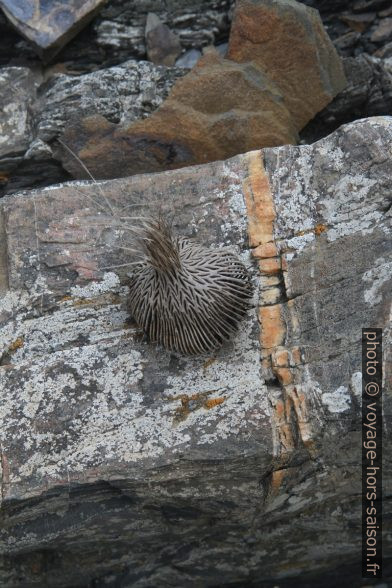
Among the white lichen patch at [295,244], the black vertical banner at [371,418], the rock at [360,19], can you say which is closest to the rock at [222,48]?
the rock at [360,19]

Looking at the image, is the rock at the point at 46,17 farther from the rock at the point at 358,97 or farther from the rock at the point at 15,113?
the rock at the point at 358,97

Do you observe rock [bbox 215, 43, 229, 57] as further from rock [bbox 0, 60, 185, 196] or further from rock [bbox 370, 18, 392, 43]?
rock [bbox 370, 18, 392, 43]

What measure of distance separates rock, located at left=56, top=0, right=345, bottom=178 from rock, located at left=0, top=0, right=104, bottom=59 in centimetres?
86

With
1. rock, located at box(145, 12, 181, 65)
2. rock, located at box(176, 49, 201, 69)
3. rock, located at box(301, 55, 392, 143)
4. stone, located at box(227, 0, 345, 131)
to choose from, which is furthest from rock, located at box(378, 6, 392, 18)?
rock, located at box(145, 12, 181, 65)

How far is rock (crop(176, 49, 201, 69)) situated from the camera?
697cm

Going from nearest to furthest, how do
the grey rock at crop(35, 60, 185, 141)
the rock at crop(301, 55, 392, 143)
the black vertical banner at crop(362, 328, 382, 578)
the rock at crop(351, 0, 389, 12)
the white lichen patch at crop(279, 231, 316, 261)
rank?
the black vertical banner at crop(362, 328, 382, 578), the white lichen patch at crop(279, 231, 316, 261), the grey rock at crop(35, 60, 185, 141), the rock at crop(301, 55, 392, 143), the rock at crop(351, 0, 389, 12)

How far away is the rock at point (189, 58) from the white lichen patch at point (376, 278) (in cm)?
279

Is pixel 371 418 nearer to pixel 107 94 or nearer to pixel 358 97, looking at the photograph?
pixel 358 97

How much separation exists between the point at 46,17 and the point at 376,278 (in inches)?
140

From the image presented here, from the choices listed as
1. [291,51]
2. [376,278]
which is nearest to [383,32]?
[291,51]

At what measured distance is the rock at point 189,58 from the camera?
6.97 metres

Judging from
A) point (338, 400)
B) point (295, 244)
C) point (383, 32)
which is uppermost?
point (383, 32)

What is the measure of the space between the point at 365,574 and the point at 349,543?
11.8 inches

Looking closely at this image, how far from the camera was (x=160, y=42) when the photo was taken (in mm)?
6941
